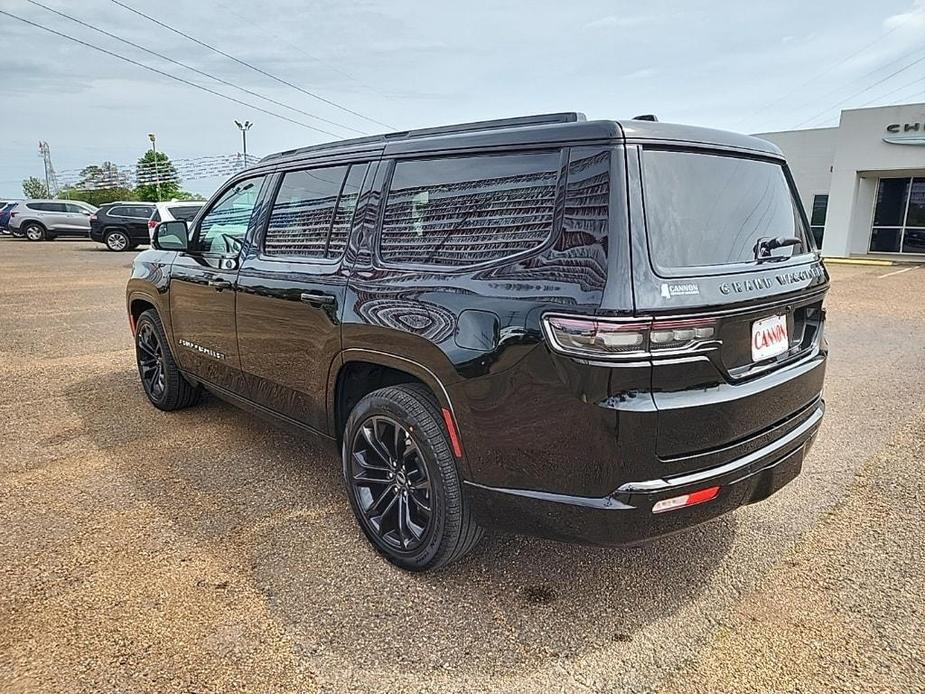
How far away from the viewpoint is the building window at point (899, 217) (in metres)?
21.2

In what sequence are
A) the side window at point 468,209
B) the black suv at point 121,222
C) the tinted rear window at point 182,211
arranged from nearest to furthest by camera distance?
the side window at point 468,209 → the tinted rear window at point 182,211 → the black suv at point 121,222

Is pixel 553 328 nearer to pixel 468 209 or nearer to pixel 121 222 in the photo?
pixel 468 209


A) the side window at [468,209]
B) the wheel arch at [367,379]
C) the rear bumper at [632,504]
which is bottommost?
the rear bumper at [632,504]

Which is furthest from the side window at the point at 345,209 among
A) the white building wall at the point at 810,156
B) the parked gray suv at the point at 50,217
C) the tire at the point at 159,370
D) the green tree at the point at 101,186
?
the green tree at the point at 101,186

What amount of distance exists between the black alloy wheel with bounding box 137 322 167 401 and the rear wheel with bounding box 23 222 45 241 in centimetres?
2549

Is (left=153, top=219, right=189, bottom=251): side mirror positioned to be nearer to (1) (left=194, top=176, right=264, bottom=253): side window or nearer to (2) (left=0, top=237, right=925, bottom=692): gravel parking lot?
(1) (left=194, top=176, right=264, bottom=253): side window

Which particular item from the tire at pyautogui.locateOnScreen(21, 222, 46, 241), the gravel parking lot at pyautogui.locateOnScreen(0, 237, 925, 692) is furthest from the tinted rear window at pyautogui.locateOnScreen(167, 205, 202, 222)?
the gravel parking lot at pyautogui.locateOnScreen(0, 237, 925, 692)

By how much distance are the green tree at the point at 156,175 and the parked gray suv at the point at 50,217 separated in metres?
45.3

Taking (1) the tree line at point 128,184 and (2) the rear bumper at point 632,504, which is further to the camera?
(1) the tree line at point 128,184

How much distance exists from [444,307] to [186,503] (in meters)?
1.96

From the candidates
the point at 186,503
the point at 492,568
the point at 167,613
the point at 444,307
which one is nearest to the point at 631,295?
the point at 444,307

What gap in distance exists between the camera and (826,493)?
11.9ft

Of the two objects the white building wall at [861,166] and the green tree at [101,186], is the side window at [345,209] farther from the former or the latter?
the green tree at [101,186]

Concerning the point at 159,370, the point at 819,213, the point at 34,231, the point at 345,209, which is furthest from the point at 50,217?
the point at 819,213
